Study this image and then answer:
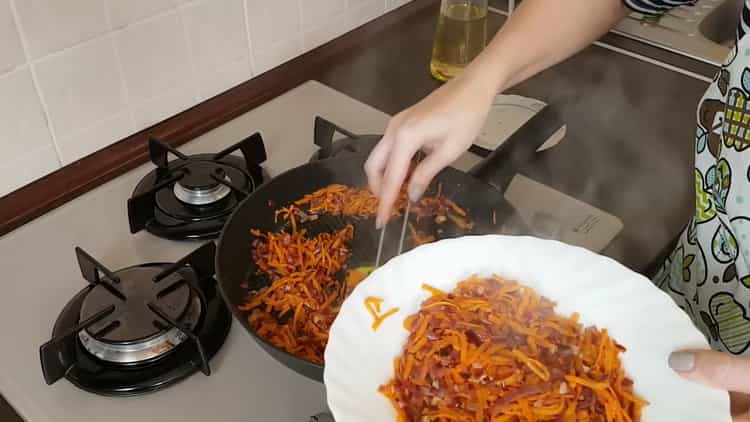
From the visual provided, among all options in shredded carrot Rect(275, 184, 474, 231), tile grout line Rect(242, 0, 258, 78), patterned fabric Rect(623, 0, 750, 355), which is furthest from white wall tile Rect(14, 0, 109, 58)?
patterned fabric Rect(623, 0, 750, 355)

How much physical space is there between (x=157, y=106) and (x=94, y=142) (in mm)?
110

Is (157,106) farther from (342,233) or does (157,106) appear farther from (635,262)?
(635,262)

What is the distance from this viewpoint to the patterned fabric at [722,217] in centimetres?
81

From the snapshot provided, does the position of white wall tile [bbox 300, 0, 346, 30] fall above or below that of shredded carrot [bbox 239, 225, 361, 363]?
above

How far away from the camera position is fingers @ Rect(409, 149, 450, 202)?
76 centimetres

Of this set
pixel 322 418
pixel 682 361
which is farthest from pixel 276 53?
pixel 682 361

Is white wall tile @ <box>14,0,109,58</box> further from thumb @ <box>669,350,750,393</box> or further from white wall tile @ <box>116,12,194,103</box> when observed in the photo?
thumb @ <box>669,350,750,393</box>

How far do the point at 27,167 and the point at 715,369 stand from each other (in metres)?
0.86

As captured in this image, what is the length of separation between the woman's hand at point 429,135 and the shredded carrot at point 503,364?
0.12 meters

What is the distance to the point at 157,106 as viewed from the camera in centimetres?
111

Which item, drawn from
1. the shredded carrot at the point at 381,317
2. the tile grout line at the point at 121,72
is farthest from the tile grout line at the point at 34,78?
the shredded carrot at the point at 381,317

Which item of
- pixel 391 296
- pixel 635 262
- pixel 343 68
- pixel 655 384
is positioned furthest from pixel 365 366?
pixel 343 68

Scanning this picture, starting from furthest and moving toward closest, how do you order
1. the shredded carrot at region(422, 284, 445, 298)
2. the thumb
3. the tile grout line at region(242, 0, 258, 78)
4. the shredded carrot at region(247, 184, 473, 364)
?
the tile grout line at region(242, 0, 258, 78) < the shredded carrot at region(247, 184, 473, 364) < the shredded carrot at region(422, 284, 445, 298) < the thumb

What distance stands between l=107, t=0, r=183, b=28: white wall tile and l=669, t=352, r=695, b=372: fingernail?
800 millimetres
